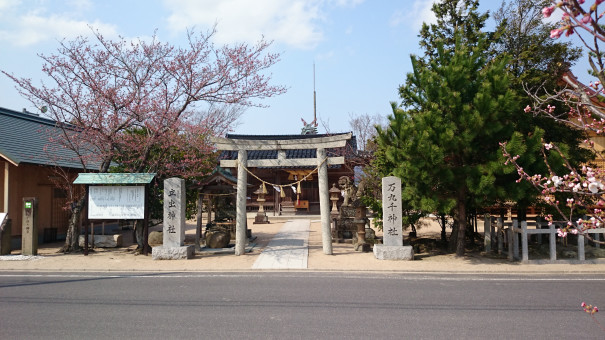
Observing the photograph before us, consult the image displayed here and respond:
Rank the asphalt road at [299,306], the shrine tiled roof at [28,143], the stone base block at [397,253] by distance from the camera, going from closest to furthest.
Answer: the asphalt road at [299,306] < the stone base block at [397,253] < the shrine tiled roof at [28,143]

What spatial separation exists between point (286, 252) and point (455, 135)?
6419 millimetres

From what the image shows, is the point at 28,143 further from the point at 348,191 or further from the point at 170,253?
the point at 348,191

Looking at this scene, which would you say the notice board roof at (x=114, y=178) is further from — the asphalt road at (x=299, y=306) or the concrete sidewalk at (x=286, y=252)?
the concrete sidewalk at (x=286, y=252)

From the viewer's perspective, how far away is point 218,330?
5.71 m

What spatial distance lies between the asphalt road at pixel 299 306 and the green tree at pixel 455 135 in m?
2.52

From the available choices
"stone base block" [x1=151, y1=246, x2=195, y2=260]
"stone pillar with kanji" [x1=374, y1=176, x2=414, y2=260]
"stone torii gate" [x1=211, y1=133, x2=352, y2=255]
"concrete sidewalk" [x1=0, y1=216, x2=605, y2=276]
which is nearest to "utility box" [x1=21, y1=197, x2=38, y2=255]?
"concrete sidewalk" [x1=0, y1=216, x2=605, y2=276]

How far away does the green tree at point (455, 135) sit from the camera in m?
10.2

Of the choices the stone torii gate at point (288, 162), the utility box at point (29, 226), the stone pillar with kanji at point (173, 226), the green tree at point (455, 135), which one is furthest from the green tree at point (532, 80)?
the utility box at point (29, 226)

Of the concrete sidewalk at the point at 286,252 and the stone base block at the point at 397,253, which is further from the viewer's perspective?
the stone base block at the point at 397,253

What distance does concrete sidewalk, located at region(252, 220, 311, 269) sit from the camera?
11258 mm

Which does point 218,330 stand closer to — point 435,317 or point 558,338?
point 435,317

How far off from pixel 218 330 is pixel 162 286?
3466 mm

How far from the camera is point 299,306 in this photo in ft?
22.8

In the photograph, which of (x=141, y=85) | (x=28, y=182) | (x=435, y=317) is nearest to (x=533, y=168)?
(x=435, y=317)
